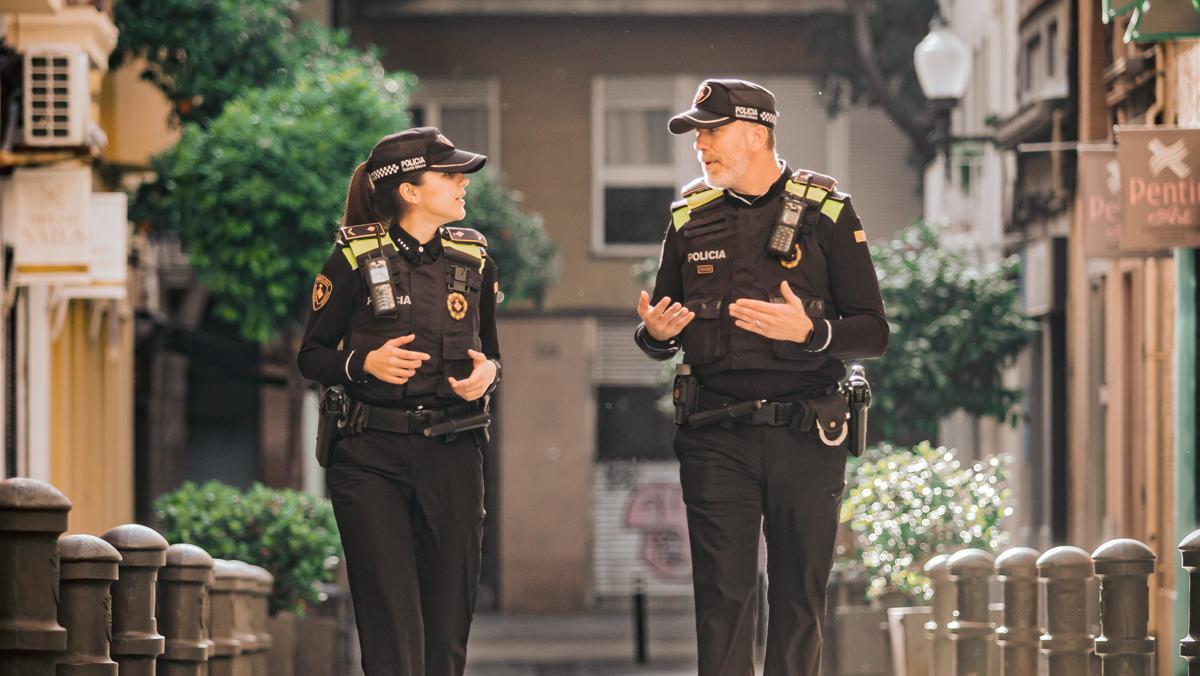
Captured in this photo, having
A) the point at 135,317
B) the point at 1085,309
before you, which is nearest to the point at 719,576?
the point at 1085,309

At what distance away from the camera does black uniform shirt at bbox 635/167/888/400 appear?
27.0 feet

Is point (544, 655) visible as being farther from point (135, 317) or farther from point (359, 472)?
point (359, 472)

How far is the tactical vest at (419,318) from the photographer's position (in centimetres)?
849

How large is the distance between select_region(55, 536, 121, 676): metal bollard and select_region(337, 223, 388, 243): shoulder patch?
130 cm

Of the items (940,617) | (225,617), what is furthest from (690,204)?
(940,617)

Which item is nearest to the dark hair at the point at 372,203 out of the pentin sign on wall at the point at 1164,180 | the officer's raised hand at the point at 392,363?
the officer's raised hand at the point at 392,363

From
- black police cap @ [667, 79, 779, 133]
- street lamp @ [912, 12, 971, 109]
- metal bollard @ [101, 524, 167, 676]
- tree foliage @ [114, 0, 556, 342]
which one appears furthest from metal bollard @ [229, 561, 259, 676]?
tree foliage @ [114, 0, 556, 342]

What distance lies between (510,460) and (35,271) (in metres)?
14.9

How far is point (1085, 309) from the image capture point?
2277 cm

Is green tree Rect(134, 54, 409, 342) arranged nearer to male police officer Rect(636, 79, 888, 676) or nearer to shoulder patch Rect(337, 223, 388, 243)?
shoulder patch Rect(337, 223, 388, 243)

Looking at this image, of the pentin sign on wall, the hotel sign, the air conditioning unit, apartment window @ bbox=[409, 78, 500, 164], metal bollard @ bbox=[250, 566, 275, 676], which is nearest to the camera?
metal bollard @ bbox=[250, 566, 275, 676]

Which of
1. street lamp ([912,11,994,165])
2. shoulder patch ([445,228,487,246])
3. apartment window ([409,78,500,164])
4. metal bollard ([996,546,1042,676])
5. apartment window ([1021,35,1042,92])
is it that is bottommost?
metal bollard ([996,546,1042,676])

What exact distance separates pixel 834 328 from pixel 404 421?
1.45 meters

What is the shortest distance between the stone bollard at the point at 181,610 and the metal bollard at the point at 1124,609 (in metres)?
3.51
